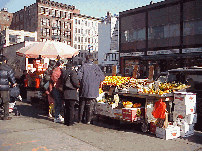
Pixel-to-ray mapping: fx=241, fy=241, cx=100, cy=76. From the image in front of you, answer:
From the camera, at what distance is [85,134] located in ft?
20.4

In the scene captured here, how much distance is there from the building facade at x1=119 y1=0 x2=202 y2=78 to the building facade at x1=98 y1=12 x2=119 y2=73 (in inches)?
500

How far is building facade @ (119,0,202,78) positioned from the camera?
30.4 metres

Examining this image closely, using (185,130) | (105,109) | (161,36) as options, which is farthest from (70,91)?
(161,36)

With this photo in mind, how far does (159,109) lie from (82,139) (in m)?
2.14

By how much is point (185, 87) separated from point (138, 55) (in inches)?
1172

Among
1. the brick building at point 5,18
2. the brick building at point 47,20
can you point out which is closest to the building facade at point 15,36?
the brick building at point 47,20

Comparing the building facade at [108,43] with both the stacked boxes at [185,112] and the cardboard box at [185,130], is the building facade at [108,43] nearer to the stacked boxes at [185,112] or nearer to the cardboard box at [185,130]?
the stacked boxes at [185,112]

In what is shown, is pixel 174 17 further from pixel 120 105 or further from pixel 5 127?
pixel 5 127

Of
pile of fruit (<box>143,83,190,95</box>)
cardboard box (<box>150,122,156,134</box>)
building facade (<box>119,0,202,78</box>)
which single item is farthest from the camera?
building facade (<box>119,0,202,78</box>)

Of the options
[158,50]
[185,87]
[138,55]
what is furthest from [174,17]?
[185,87]

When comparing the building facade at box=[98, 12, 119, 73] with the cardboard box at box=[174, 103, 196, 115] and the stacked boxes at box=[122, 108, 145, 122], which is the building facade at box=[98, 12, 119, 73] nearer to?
the stacked boxes at box=[122, 108, 145, 122]

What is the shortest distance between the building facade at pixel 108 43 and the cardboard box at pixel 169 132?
45522mm

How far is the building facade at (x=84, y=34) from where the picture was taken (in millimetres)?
81062

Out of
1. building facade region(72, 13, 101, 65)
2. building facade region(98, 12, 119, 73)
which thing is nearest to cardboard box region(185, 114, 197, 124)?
building facade region(98, 12, 119, 73)
